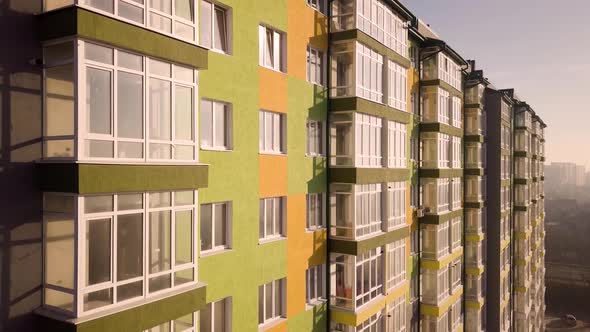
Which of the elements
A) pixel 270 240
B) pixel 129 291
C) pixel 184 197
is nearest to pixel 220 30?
pixel 184 197

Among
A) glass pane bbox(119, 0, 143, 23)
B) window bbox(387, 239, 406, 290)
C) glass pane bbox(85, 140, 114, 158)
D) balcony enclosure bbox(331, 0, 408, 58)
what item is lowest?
window bbox(387, 239, 406, 290)

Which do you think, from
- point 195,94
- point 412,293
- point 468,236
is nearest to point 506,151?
point 468,236

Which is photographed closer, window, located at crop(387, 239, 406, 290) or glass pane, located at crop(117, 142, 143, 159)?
glass pane, located at crop(117, 142, 143, 159)

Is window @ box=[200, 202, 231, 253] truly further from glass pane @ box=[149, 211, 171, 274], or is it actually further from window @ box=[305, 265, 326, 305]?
window @ box=[305, 265, 326, 305]

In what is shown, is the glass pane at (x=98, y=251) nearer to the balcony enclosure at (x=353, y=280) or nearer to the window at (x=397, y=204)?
the balcony enclosure at (x=353, y=280)

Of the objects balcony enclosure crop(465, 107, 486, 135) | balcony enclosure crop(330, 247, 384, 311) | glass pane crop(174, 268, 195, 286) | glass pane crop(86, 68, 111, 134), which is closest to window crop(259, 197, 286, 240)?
balcony enclosure crop(330, 247, 384, 311)

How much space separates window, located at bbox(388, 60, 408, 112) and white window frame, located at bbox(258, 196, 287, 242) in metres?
8.04

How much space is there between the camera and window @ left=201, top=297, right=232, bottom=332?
11.8m

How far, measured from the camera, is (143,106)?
8.51 m

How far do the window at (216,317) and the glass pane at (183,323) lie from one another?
3.28 feet

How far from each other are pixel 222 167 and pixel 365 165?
7338 millimetres

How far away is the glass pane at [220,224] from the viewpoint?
1234 centimetres

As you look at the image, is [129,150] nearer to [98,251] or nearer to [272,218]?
[98,251]

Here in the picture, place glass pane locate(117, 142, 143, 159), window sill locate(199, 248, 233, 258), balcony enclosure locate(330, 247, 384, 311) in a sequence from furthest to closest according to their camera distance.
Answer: balcony enclosure locate(330, 247, 384, 311) → window sill locate(199, 248, 233, 258) → glass pane locate(117, 142, 143, 159)
